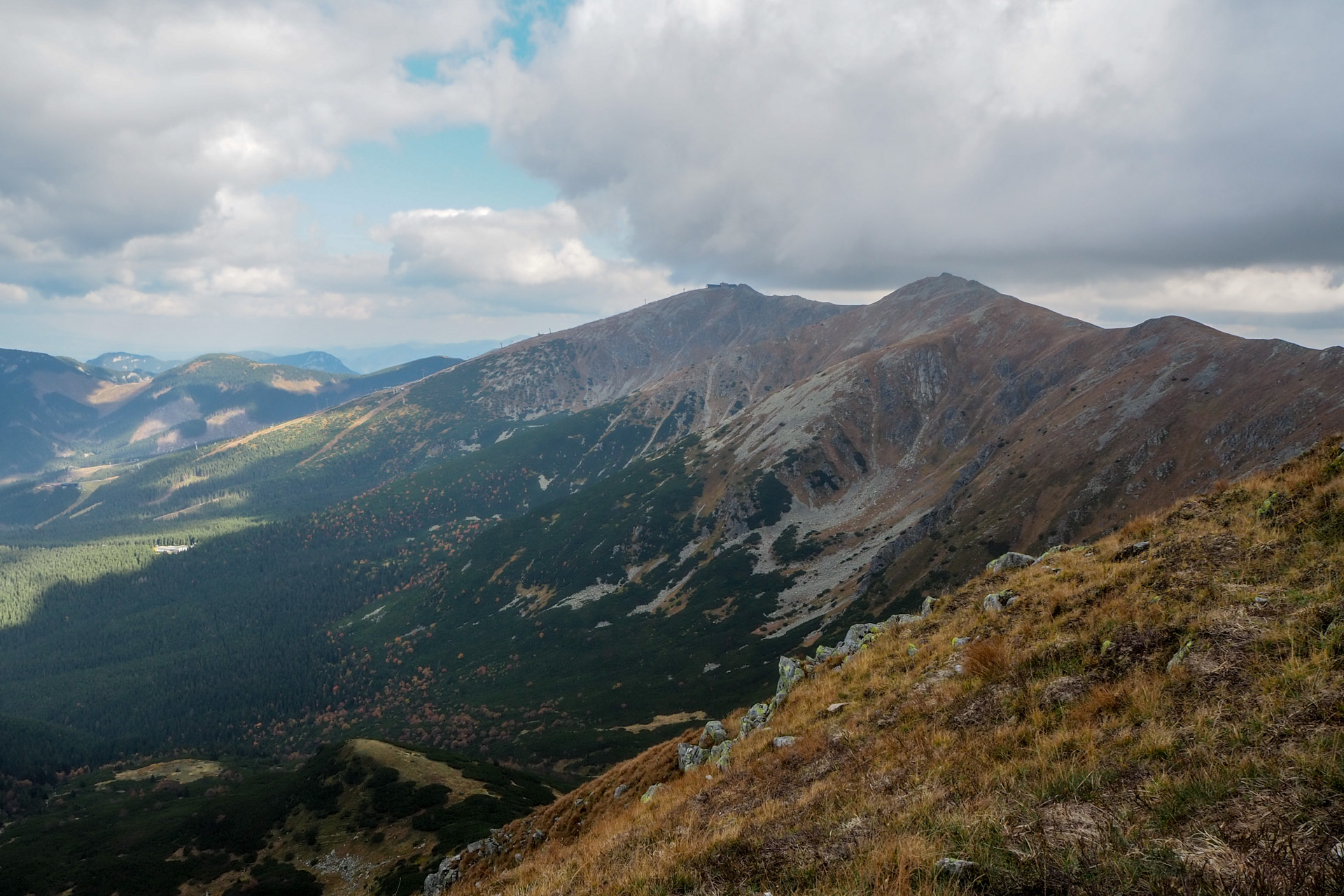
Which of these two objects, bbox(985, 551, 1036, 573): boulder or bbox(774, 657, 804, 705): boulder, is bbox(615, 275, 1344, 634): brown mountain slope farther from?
bbox(774, 657, 804, 705): boulder

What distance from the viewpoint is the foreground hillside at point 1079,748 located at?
25.1 ft

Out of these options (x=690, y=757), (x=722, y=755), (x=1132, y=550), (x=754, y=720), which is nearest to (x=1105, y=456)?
(x=1132, y=550)

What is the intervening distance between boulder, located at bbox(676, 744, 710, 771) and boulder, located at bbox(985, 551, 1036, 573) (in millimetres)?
16524

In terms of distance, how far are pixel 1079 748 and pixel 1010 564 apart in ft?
64.6

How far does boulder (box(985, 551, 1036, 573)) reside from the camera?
90.3 ft

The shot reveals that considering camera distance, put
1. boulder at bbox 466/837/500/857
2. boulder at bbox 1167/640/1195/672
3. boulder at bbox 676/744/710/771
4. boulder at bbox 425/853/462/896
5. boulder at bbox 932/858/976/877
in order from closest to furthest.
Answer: boulder at bbox 932/858/976/877 → boulder at bbox 1167/640/1195/672 → boulder at bbox 676/744/710/771 → boulder at bbox 425/853/462/896 → boulder at bbox 466/837/500/857

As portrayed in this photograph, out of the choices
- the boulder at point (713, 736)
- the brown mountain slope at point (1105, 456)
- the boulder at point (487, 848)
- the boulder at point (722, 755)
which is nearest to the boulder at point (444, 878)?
the boulder at point (487, 848)

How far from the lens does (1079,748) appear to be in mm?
11023

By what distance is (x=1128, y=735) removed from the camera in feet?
35.4

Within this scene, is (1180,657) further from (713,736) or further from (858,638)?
(713,736)

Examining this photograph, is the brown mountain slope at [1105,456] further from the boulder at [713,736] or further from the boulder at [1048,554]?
the boulder at [713,736]

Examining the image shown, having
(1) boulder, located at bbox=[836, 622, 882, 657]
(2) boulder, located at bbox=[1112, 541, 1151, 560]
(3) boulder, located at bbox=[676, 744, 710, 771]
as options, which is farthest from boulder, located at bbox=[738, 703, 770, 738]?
(2) boulder, located at bbox=[1112, 541, 1151, 560]

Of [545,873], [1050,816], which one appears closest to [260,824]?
[545,873]

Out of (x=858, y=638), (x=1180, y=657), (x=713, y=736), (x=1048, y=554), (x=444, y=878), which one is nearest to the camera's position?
(x=1180, y=657)
